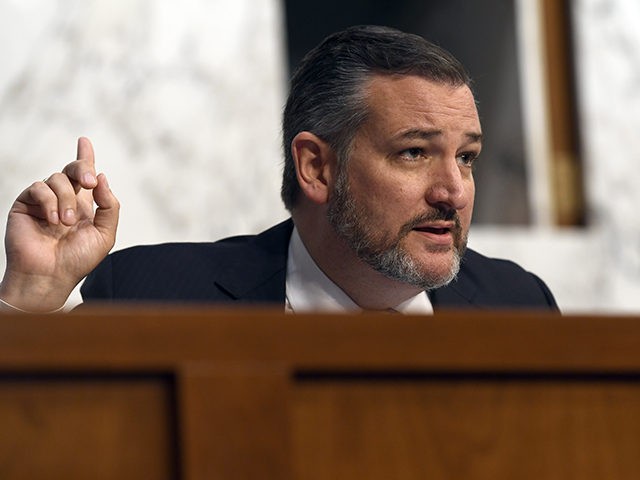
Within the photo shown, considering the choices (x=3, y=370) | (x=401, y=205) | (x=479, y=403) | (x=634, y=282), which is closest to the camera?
(x=3, y=370)

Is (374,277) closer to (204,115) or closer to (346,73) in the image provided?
(346,73)

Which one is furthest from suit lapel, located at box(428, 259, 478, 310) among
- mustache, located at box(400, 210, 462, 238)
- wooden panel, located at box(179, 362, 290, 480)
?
wooden panel, located at box(179, 362, 290, 480)

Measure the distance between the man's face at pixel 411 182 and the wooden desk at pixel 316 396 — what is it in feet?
4.09

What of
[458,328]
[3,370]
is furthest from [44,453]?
[458,328]

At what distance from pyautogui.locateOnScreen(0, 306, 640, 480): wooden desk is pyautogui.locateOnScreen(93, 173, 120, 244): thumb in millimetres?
1162

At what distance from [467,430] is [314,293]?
1.42 metres

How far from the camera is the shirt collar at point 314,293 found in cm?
295

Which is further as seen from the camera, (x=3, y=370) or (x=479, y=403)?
(x=479, y=403)

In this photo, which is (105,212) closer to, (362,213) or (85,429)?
(362,213)

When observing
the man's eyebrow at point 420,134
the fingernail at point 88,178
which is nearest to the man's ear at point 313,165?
the man's eyebrow at point 420,134

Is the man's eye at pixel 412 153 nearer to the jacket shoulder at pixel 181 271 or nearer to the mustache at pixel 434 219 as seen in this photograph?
the mustache at pixel 434 219

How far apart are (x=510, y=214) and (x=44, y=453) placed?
402 centimetres

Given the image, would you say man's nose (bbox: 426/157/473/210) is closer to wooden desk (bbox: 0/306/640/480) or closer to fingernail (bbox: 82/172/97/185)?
fingernail (bbox: 82/172/97/185)

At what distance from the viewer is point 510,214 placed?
210 inches
